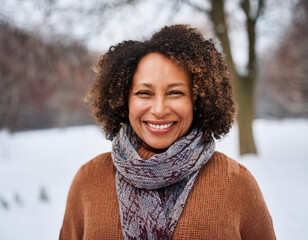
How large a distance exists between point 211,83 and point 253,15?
18.5 feet

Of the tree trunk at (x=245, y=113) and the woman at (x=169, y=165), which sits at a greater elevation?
the tree trunk at (x=245, y=113)

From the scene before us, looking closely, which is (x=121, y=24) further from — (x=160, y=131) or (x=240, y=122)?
(x=160, y=131)

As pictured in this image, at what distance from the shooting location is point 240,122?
680 cm

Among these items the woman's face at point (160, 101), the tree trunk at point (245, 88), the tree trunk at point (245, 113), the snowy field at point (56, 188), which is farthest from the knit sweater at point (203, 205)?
the tree trunk at point (245, 113)

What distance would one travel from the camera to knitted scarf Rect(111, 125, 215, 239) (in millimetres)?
1320

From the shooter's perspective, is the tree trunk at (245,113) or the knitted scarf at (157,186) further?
the tree trunk at (245,113)

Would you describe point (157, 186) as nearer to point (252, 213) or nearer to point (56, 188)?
point (252, 213)

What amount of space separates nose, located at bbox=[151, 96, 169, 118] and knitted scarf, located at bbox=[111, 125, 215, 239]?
16 cm

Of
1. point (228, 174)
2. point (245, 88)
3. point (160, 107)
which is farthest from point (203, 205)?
point (245, 88)

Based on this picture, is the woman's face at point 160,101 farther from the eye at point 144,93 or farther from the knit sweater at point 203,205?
the knit sweater at point 203,205

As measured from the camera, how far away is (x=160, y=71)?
53.1 inches

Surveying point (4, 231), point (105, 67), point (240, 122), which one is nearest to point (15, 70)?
point (4, 231)

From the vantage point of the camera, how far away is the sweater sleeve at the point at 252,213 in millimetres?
1423

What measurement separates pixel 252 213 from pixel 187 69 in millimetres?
777
